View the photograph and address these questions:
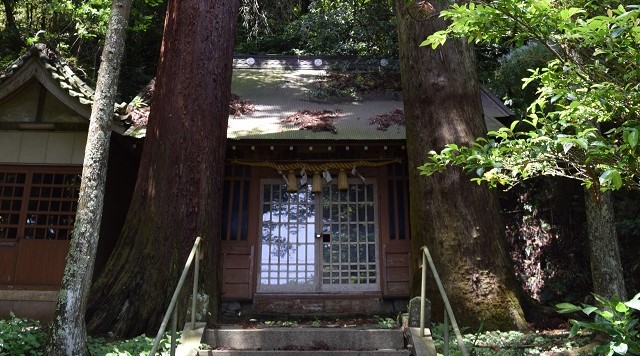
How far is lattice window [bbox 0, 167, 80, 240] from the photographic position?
8.23m

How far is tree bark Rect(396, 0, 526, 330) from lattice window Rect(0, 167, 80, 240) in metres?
5.54

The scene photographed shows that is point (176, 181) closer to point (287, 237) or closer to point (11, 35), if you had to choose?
point (287, 237)

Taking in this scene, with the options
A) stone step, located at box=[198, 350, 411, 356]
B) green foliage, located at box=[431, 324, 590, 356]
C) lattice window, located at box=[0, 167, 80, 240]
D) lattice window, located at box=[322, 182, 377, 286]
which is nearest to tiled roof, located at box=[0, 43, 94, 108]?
lattice window, located at box=[0, 167, 80, 240]

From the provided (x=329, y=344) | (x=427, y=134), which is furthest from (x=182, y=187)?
(x=427, y=134)

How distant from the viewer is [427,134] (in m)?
6.44

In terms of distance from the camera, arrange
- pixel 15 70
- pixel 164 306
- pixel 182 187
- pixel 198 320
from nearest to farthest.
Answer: pixel 198 320 → pixel 164 306 → pixel 182 187 → pixel 15 70

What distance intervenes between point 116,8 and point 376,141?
415 centimetres

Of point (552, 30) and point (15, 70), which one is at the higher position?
point (15, 70)

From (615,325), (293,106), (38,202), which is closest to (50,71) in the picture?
(38,202)

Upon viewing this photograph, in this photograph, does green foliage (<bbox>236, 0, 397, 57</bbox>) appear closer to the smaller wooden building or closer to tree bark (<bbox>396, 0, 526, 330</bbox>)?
the smaller wooden building

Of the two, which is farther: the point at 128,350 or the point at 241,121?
the point at 241,121

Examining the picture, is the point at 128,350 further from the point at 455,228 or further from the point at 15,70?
the point at 15,70

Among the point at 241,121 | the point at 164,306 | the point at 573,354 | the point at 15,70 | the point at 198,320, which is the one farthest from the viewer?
the point at 241,121

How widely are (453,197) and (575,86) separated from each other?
2.90 m
